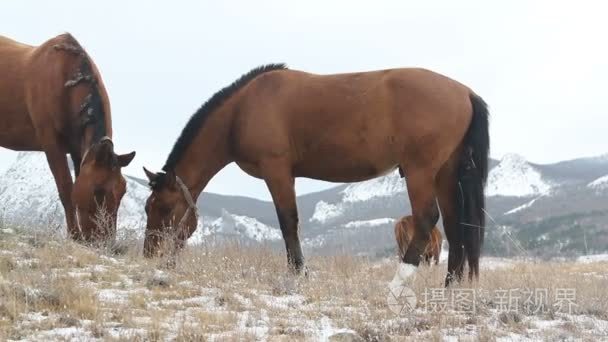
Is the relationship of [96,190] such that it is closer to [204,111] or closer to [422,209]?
[204,111]

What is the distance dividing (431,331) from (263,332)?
1.19 m

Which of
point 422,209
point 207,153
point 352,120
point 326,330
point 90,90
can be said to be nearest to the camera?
point 326,330

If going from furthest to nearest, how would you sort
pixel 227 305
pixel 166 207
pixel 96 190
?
pixel 166 207 < pixel 96 190 < pixel 227 305

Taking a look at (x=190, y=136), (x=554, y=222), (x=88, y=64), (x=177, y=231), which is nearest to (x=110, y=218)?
(x=177, y=231)

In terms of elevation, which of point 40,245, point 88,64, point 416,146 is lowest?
point 40,245

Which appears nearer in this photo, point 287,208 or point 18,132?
point 287,208

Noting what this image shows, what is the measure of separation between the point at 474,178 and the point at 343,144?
4.62 ft

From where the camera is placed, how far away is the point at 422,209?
6867 millimetres

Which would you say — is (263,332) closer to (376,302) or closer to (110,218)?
(376,302)

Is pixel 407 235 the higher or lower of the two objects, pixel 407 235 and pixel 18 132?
the lower

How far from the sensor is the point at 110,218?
7.69m

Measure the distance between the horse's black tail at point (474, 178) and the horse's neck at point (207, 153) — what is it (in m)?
2.77

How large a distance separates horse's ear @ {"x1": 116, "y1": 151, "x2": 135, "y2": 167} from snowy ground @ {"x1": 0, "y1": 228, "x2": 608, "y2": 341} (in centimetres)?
104

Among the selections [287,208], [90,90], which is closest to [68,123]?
[90,90]
